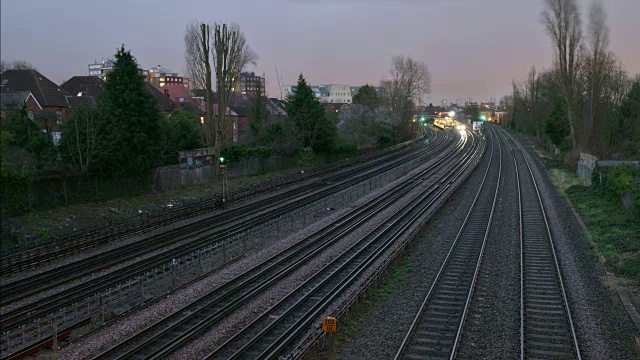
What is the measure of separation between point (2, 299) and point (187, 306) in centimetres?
716

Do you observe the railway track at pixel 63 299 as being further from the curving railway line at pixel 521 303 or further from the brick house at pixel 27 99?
the brick house at pixel 27 99

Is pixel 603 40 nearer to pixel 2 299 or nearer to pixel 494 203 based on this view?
pixel 494 203

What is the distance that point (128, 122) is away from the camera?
36469 millimetres

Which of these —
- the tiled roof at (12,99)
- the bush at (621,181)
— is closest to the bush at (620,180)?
the bush at (621,181)

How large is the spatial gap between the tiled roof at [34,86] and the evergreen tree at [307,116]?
22900mm

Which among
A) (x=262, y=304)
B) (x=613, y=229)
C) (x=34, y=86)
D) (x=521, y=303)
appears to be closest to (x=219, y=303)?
(x=262, y=304)

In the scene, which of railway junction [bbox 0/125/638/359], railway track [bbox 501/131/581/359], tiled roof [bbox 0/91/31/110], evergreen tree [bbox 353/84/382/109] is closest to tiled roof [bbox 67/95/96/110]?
tiled roof [bbox 0/91/31/110]

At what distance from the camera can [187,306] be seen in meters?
17.3

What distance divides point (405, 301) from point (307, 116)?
4126 centimetres

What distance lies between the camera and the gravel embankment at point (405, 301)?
1440 cm

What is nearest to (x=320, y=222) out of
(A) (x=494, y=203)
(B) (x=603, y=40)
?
(A) (x=494, y=203)

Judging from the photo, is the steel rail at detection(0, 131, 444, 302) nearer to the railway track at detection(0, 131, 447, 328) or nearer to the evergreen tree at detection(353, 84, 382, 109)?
the railway track at detection(0, 131, 447, 328)

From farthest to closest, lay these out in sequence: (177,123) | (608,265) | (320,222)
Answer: (177,123) < (320,222) < (608,265)

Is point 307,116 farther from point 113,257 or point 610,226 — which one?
point 113,257
